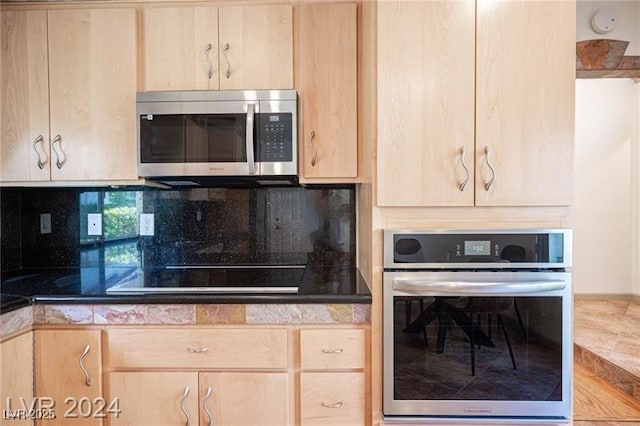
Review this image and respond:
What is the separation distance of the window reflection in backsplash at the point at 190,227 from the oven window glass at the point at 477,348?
74 centimetres

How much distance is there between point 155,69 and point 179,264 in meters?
1.04

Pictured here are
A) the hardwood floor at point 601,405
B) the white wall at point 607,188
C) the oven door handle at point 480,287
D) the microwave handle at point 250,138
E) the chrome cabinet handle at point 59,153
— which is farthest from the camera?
the white wall at point 607,188

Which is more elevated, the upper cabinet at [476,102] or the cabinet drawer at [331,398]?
the upper cabinet at [476,102]

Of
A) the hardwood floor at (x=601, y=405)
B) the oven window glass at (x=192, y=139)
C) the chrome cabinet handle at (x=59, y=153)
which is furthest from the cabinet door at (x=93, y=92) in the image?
the hardwood floor at (x=601, y=405)

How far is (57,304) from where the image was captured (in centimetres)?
146

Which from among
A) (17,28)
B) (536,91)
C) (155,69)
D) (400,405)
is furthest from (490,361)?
(17,28)

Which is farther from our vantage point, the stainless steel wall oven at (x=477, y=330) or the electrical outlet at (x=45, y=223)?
the electrical outlet at (x=45, y=223)

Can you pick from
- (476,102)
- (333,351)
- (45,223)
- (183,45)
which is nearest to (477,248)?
(476,102)

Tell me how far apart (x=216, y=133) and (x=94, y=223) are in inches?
39.8

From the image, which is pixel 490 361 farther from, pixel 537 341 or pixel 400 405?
pixel 400 405

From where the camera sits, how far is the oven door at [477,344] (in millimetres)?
1387

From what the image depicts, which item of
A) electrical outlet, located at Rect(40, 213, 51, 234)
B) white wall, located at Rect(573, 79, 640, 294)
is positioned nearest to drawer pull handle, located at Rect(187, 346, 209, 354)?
electrical outlet, located at Rect(40, 213, 51, 234)

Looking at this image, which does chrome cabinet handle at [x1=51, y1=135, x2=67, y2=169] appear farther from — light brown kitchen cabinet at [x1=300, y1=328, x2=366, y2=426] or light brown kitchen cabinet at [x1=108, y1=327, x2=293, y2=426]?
light brown kitchen cabinet at [x1=300, y1=328, x2=366, y2=426]

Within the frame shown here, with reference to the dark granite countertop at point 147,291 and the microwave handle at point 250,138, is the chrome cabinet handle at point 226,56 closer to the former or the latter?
the microwave handle at point 250,138
